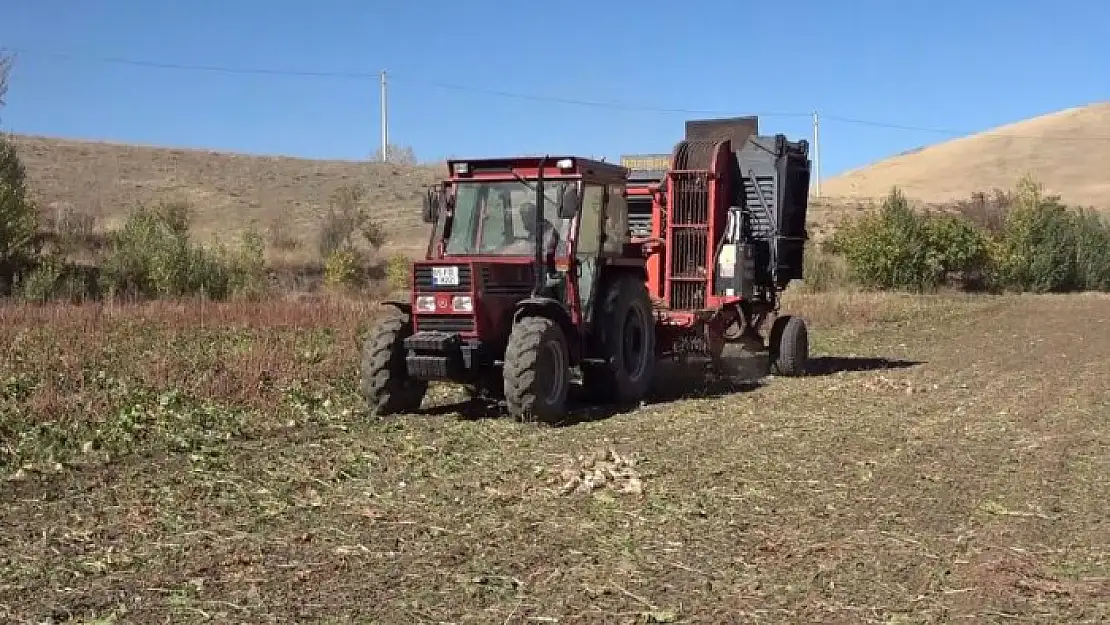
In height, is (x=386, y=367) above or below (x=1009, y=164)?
below

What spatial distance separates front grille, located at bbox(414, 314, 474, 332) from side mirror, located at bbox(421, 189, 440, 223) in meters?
1.15

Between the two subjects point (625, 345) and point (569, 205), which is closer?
point (569, 205)

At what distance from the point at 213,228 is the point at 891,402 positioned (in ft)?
131

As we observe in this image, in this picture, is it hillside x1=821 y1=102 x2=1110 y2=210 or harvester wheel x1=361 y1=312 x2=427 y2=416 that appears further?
hillside x1=821 y1=102 x2=1110 y2=210

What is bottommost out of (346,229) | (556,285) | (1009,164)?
(556,285)

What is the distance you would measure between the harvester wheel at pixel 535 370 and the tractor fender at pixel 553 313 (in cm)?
8

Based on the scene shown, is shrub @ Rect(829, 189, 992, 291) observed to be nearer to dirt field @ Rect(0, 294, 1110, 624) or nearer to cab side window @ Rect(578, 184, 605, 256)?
dirt field @ Rect(0, 294, 1110, 624)

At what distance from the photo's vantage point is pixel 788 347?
1305cm

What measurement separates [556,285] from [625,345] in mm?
1352

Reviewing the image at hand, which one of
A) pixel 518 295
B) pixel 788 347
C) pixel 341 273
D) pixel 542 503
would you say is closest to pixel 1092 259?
pixel 341 273

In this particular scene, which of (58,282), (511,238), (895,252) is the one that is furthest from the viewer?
(895,252)

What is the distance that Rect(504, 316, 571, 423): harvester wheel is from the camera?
8938 mm

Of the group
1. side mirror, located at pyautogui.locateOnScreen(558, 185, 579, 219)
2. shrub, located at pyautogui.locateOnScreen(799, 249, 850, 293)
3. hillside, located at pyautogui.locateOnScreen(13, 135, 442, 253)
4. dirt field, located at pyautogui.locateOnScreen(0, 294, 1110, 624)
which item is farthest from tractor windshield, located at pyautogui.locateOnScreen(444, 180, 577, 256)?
hillside, located at pyautogui.locateOnScreen(13, 135, 442, 253)

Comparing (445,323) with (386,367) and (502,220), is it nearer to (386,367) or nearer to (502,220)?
(386,367)
